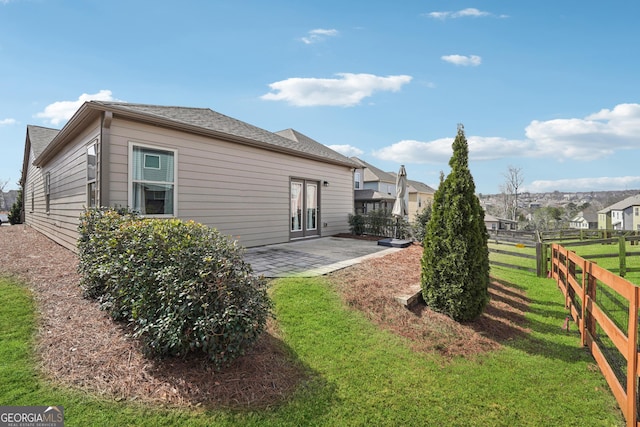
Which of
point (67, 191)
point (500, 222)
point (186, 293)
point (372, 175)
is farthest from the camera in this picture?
point (500, 222)

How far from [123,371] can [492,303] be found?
5516 mm

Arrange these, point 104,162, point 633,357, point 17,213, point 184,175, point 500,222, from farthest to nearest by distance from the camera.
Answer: point 500,222, point 17,213, point 184,175, point 104,162, point 633,357

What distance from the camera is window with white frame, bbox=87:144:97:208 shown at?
253 inches

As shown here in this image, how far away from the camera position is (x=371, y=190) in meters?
21.8

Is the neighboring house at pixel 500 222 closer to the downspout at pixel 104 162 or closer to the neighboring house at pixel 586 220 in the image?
the neighboring house at pixel 586 220

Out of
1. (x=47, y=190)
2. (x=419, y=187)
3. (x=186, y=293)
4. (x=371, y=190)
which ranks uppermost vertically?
(x=419, y=187)

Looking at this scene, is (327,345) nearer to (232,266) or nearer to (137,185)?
(232,266)

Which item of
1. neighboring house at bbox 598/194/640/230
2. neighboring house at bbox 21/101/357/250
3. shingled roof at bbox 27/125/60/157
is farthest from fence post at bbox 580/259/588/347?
neighboring house at bbox 598/194/640/230

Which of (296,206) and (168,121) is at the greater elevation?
(168,121)

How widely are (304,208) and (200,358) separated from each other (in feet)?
26.7

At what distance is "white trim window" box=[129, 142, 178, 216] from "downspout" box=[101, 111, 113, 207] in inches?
16.5

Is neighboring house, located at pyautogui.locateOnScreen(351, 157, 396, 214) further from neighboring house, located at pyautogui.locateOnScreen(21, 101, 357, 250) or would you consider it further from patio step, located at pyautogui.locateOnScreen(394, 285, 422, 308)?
patio step, located at pyautogui.locateOnScreen(394, 285, 422, 308)

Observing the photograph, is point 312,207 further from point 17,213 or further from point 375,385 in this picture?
point 17,213

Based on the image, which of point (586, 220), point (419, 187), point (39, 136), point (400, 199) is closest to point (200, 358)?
point (400, 199)
